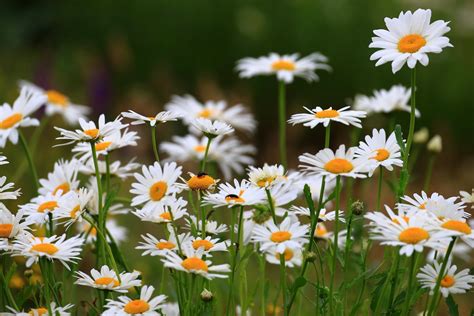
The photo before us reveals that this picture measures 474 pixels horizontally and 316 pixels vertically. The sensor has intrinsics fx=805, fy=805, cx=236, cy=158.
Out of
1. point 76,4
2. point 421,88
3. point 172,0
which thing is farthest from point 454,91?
point 76,4

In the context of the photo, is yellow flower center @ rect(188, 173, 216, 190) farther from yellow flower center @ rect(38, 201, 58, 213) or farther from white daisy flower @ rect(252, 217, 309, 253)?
yellow flower center @ rect(38, 201, 58, 213)

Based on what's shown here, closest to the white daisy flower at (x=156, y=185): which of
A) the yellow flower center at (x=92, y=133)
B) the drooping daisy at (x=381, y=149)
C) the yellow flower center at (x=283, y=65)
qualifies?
the yellow flower center at (x=92, y=133)

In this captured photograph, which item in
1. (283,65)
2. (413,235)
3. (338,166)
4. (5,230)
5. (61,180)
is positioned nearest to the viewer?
(413,235)

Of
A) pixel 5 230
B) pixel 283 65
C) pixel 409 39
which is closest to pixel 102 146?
pixel 5 230

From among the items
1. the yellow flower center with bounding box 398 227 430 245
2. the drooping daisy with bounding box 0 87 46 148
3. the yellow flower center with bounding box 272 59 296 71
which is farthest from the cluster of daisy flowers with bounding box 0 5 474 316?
the yellow flower center with bounding box 272 59 296 71

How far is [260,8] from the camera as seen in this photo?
217 inches

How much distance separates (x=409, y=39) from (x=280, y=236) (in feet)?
1.48

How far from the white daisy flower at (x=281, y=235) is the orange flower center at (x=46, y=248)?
0.35 m

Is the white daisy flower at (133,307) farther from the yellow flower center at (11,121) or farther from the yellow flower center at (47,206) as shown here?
the yellow flower center at (11,121)

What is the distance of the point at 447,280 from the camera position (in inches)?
58.6

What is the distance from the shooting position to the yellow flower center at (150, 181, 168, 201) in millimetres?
1458

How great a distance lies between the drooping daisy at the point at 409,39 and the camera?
1455mm

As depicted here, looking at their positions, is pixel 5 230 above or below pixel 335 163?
below

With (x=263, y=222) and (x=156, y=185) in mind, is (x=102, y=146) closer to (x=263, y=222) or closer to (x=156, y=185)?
(x=156, y=185)
